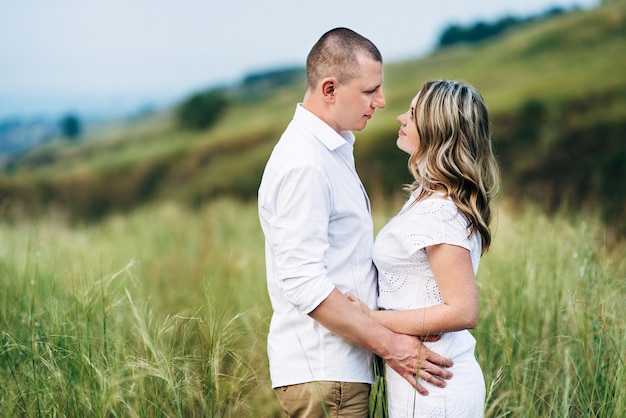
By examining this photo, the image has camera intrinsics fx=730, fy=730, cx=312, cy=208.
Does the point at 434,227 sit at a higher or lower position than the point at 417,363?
higher

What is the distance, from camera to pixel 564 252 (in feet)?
17.7

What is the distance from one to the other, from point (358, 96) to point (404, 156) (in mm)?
18485

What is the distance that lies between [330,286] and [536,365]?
195 cm

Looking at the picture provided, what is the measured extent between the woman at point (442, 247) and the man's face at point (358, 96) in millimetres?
209

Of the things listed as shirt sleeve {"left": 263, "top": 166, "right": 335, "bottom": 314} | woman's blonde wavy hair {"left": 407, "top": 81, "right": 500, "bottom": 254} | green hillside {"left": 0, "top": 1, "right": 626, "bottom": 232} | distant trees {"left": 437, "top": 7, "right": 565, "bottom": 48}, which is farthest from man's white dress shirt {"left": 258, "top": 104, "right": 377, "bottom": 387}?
distant trees {"left": 437, "top": 7, "right": 565, "bottom": 48}

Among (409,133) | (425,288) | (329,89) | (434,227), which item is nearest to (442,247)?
(434,227)

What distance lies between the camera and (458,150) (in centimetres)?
310

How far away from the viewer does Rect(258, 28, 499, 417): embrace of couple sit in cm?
295

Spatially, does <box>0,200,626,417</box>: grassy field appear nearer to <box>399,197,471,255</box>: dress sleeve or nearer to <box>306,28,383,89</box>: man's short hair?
<box>399,197,471,255</box>: dress sleeve

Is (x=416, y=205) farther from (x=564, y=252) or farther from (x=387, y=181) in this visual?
(x=387, y=181)

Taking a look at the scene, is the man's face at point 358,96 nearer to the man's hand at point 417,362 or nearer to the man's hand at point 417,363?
the man's hand at point 417,363

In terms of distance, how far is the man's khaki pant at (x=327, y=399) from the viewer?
3.01 meters

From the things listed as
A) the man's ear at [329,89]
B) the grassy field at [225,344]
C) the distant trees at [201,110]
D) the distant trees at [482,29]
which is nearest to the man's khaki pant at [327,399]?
the grassy field at [225,344]

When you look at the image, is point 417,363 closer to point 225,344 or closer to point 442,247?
point 442,247
